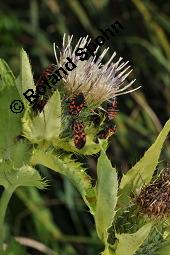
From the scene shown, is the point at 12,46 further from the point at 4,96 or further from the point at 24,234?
the point at 4,96

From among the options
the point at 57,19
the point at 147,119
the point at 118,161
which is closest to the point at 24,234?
the point at 118,161

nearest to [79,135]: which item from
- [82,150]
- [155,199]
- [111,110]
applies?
[82,150]

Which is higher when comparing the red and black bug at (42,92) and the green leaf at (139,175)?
the red and black bug at (42,92)

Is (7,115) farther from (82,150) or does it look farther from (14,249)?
(14,249)

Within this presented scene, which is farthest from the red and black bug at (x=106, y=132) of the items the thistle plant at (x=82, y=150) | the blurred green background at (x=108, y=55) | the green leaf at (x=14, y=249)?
the blurred green background at (x=108, y=55)

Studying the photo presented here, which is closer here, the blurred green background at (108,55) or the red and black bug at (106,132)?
the red and black bug at (106,132)

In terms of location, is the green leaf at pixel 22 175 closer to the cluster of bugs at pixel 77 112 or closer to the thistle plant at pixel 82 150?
the thistle plant at pixel 82 150
